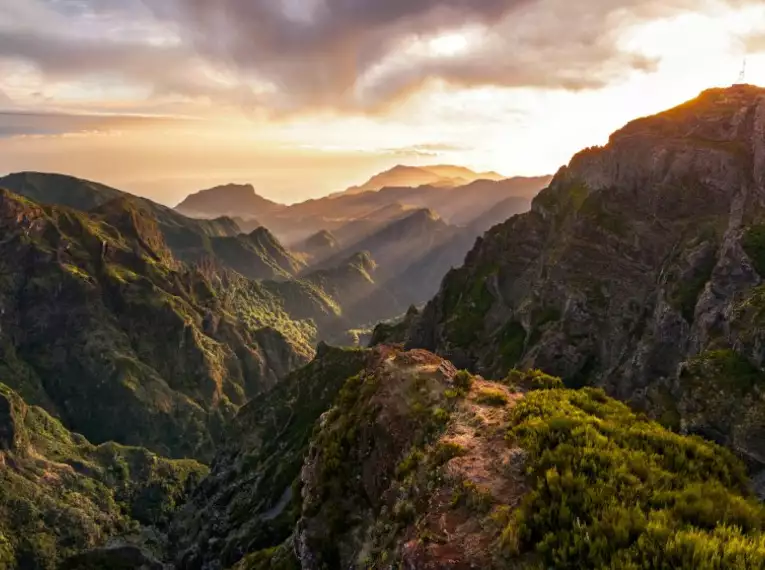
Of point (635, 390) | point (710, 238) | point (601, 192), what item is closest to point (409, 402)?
point (635, 390)

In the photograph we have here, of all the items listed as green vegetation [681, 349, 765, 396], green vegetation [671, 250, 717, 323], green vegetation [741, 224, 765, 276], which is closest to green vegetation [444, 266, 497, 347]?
green vegetation [671, 250, 717, 323]

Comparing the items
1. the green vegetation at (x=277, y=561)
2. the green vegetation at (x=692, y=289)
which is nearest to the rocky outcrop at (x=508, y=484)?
the green vegetation at (x=277, y=561)

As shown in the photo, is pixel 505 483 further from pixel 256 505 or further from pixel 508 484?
pixel 256 505

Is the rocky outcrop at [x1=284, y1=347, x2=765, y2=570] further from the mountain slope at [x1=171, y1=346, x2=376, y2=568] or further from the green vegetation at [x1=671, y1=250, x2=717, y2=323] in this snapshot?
the mountain slope at [x1=171, y1=346, x2=376, y2=568]

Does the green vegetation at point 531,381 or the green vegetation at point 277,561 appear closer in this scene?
the green vegetation at point 531,381

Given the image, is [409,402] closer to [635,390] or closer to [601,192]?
[635,390]

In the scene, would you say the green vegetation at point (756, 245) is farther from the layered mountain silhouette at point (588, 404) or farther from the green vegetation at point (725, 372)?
the green vegetation at point (725, 372)

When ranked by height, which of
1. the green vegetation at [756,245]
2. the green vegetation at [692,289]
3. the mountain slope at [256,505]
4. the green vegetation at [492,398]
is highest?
the green vegetation at [756,245]
